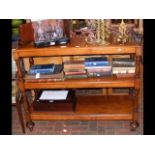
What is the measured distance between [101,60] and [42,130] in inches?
39.9

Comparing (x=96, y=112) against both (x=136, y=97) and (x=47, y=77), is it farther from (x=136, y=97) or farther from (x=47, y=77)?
(x=47, y=77)

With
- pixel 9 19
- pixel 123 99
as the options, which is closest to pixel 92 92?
pixel 123 99

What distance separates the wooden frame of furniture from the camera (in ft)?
8.67

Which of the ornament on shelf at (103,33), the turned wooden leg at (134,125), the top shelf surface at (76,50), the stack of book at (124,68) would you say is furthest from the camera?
the turned wooden leg at (134,125)

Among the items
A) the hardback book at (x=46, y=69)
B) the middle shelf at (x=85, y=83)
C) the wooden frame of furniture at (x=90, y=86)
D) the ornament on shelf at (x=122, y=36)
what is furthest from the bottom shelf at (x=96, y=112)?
the ornament on shelf at (x=122, y=36)

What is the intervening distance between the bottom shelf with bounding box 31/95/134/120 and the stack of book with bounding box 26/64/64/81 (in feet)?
1.47

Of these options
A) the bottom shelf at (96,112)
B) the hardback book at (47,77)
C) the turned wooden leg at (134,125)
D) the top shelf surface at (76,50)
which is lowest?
the turned wooden leg at (134,125)

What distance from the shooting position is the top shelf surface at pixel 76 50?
2.61 m

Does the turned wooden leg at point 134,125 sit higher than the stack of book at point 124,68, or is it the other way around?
the stack of book at point 124,68

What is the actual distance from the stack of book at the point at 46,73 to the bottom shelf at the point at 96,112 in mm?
448

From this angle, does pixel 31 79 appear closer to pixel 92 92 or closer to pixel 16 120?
pixel 16 120

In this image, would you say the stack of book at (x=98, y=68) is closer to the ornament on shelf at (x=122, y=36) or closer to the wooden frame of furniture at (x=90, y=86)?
the wooden frame of furniture at (x=90, y=86)

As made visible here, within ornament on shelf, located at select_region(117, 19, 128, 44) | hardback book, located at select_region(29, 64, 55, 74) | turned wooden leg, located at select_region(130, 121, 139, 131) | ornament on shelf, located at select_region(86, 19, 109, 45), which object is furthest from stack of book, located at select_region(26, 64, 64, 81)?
turned wooden leg, located at select_region(130, 121, 139, 131)

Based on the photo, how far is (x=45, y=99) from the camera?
3.13m
